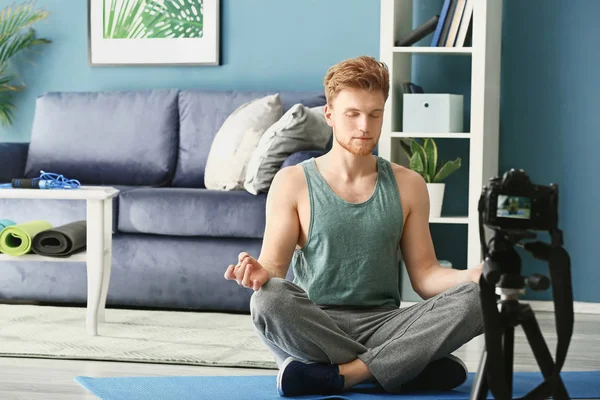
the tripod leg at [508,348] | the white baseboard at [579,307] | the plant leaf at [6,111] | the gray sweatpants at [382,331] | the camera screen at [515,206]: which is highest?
the plant leaf at [6,111]

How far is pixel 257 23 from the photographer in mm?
4438

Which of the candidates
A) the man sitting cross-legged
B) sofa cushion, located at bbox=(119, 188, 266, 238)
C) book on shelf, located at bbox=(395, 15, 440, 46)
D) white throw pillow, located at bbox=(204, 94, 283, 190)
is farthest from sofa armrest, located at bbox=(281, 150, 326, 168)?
the man sitting cross-legged

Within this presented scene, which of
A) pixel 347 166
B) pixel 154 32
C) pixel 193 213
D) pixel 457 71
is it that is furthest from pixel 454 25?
pixel 347 166

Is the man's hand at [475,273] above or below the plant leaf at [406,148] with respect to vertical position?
below

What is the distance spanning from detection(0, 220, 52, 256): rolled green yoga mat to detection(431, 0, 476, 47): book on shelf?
1.72 metres

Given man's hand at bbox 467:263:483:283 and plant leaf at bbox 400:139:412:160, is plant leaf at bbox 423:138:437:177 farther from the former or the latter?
man's hand at bbox 467:263:483:283

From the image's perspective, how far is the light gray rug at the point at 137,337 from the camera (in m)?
2.78

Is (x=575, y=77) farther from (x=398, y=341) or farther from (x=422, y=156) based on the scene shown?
(x=398, y=341)

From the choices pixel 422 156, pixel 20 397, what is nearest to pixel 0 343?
pixel 20 397

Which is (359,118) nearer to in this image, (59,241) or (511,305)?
(511,305)

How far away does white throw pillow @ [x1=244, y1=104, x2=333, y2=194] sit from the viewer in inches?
138

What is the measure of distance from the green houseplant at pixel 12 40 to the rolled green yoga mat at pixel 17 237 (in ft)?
5.58

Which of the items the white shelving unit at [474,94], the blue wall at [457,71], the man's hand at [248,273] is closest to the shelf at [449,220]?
the white shelving unit at [474,94]

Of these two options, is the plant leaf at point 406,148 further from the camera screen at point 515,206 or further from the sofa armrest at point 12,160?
the camera screen at point 515,206
